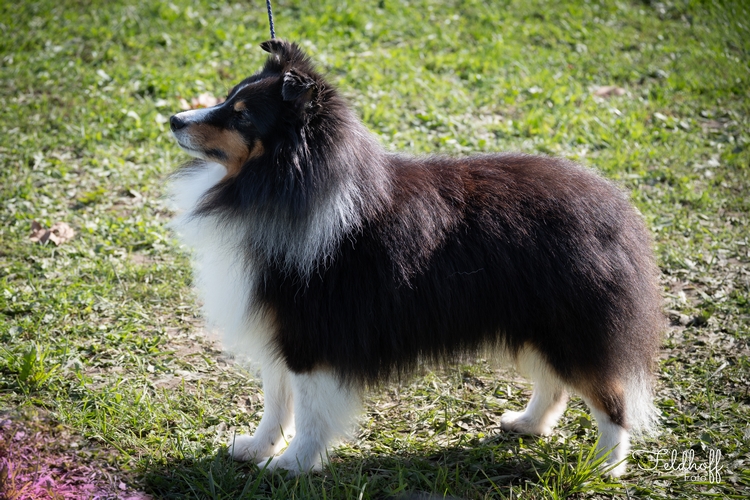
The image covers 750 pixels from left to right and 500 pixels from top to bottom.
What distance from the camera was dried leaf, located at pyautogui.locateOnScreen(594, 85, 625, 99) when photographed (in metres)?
7.19

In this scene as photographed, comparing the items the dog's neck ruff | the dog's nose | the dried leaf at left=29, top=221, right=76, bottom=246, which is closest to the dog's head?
the dog's nose

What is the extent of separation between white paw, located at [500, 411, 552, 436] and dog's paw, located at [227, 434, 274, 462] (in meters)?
1.24

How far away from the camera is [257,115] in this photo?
2.97 m

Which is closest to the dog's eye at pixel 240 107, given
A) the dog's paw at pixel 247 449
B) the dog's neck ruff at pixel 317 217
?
the dog's neck ruff at pixel 317 217

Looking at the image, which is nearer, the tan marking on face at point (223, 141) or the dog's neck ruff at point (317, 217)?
the dog's neck ruff at point (317, 217)

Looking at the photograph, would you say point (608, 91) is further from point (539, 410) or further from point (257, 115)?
point (257, 115)

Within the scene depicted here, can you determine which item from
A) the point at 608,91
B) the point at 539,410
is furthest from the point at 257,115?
the point at 608,91

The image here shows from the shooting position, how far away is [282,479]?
312 centimetres

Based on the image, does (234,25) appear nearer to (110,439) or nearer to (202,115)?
(202,115)

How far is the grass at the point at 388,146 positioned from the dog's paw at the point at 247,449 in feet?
0.27

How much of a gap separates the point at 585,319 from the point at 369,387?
3.34ft

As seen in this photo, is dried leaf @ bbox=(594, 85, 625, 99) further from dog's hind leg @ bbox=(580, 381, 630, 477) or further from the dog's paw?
the dog's paw

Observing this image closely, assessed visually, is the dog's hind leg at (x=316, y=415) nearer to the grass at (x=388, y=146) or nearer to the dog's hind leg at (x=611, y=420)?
the grass at (x=388, y=146)

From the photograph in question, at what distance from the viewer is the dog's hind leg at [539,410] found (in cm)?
350
